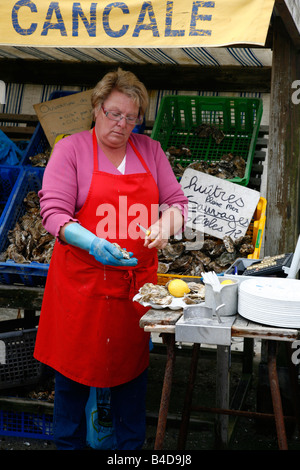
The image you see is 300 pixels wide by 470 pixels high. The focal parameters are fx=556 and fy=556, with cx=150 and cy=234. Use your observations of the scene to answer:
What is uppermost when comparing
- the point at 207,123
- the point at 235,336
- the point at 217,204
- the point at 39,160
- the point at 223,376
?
the point at 207,123

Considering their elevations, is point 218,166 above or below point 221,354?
above

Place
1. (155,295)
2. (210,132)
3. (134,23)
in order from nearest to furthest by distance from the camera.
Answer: (155,295) < (134,23) < (210,132)

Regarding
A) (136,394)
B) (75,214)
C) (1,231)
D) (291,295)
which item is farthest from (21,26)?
(136,394)

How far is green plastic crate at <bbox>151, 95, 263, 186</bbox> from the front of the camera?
15.5 feet

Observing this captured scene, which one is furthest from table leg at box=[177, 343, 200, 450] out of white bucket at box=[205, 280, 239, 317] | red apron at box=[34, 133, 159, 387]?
white bucket at box=[205, 280, 239, 317]

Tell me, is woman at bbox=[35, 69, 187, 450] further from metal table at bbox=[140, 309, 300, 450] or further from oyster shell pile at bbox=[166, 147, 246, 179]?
oyster shell pile at bbox=[166, 147, 246, 179]

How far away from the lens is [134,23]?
9.63 ft

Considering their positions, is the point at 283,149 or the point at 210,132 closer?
the point at 283,149

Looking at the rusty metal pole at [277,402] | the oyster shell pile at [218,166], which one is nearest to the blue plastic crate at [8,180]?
the oyster shell pile at [218,166]

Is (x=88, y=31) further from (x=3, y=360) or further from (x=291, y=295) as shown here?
(x=3, y=360)

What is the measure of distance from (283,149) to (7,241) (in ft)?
7.08

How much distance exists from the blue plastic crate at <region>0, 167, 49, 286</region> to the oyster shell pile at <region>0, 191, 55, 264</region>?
2.1 inches

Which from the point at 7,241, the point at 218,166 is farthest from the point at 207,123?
the point at 7,241

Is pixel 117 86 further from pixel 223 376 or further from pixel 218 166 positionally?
pixel 223 376
